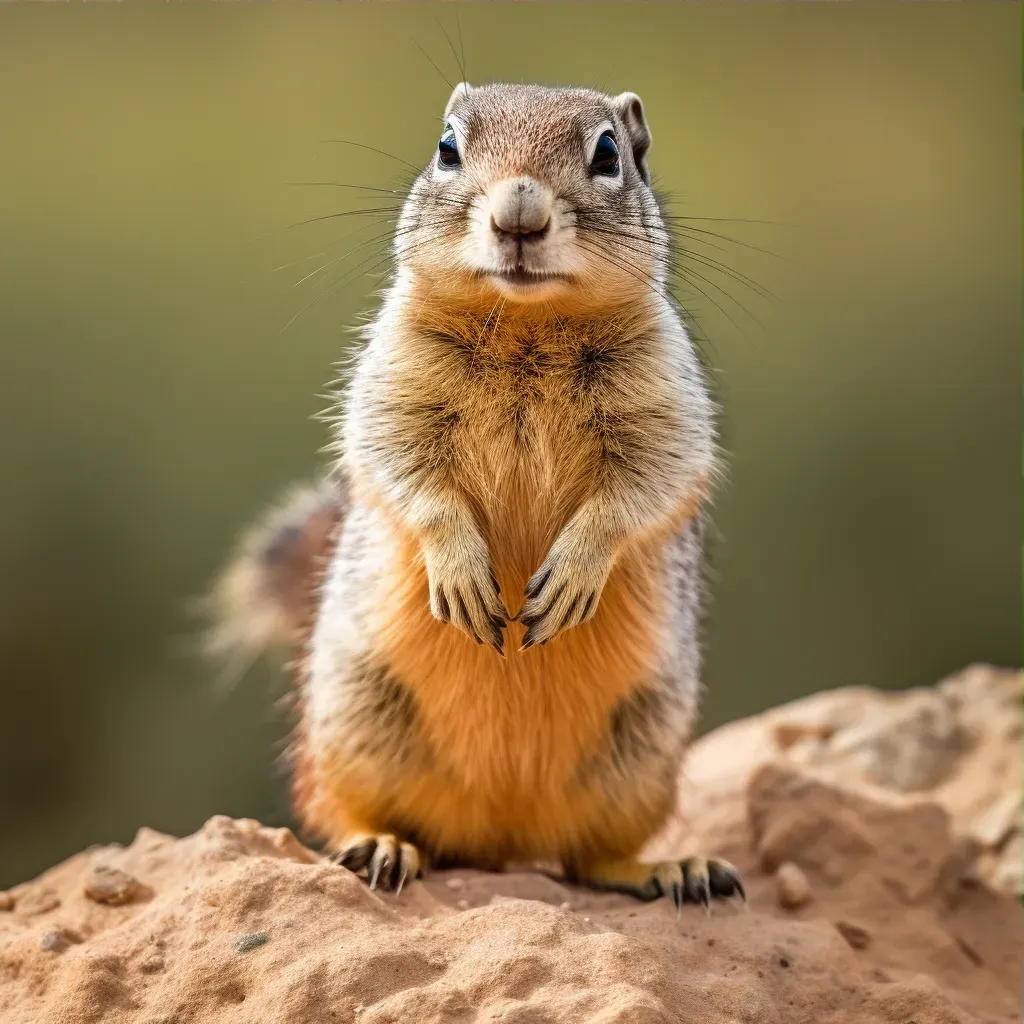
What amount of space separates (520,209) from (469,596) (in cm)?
69

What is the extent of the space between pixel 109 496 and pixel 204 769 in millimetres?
1237

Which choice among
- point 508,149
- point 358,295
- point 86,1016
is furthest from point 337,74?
point 86,1016

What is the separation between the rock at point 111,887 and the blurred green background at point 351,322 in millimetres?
1954

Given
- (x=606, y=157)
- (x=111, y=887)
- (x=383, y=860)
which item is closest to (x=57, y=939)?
(x=111, y=887)

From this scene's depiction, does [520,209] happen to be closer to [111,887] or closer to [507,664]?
[507,664]

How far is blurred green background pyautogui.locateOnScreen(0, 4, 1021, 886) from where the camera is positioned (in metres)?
4.49

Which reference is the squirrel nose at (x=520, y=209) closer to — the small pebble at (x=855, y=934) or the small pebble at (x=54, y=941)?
the small pebble at (x=54, y=941)

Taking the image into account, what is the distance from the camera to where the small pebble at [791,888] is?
2.72 m

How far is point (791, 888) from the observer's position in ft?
8.96

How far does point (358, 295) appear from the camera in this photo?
5000mm

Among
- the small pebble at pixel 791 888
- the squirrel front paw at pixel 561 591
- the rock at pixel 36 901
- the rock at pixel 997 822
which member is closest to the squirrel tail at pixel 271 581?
the rock at pixel 36 901

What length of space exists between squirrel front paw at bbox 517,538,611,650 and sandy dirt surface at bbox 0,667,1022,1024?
490 mm

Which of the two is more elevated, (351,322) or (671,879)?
(351,322)

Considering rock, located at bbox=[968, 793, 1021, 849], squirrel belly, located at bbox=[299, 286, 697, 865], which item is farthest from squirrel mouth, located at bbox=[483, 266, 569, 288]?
rock, located at bbox=[968, 793, 1021, 849]
